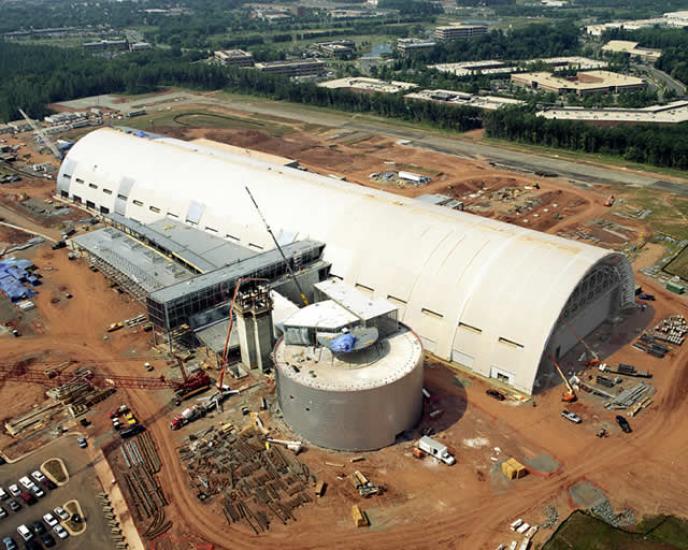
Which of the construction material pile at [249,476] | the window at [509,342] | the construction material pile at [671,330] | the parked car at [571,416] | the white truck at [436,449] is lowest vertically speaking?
the construction material pile at [671,330]

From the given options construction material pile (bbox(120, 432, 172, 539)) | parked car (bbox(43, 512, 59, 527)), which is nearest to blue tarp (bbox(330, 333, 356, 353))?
construction material pile (bbox(120, 432, 172, 539))

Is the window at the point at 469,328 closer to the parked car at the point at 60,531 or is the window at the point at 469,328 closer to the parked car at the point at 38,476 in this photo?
the parked car at the point at 60,531

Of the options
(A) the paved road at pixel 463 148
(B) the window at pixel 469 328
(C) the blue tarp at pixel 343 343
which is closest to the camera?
(C) the blue tarp at pixel 343 343

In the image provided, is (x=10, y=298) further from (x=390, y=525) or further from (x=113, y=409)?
(x=390, y=525)

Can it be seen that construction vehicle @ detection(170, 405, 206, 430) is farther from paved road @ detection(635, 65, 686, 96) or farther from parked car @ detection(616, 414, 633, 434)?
paved road @ detection(635, 65, 686, 96)

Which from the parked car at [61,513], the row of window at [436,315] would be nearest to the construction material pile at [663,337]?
the row of window at [436,315]
